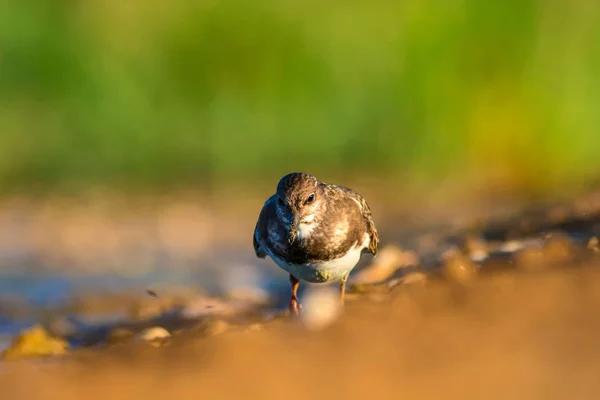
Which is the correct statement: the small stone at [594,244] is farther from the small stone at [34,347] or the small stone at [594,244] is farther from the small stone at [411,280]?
the small stone at [34,347]

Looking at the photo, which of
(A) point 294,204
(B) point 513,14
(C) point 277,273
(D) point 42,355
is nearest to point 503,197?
(B) point 513,14

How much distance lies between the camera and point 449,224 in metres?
9.40

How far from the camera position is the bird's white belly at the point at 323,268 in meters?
5.75

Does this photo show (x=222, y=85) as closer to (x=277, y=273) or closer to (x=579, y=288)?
(x=277, y=273)

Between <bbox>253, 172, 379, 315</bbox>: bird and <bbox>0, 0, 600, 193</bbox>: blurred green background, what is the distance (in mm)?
5398

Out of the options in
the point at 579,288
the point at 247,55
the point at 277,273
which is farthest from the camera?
the point at 247,55

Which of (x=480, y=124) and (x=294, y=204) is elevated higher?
(x=480, y=124)

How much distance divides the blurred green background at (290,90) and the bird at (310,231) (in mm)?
5398

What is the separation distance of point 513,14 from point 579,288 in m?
7.65

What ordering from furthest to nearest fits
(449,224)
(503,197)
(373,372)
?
(503,197) < (449,224) < (373,372)

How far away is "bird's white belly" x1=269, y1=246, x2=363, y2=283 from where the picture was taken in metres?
5.75

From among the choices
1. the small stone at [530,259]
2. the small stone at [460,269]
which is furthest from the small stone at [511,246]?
the small stone at [460,269]

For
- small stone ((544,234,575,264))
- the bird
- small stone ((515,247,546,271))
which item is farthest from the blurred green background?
small stone ((515,247,546,271))

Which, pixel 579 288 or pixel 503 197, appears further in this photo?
pixel 503 197
